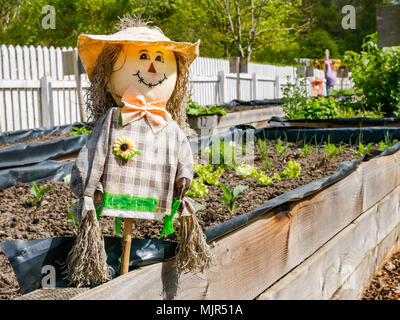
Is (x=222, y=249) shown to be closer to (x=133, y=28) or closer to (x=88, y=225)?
(x=88, y=225)

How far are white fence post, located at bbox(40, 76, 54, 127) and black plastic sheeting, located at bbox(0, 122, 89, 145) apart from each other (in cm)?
152

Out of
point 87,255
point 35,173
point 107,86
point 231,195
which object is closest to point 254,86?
point 35,173

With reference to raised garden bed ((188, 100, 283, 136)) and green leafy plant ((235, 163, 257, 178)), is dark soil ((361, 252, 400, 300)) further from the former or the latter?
raised garden bed ((188, 100, 283, 136))

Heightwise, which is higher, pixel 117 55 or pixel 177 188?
pixel 117 55

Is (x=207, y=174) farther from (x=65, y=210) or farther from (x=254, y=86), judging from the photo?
(x=254, y=86)

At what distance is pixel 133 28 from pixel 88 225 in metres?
0.69

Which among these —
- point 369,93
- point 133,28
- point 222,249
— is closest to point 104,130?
point 133,28

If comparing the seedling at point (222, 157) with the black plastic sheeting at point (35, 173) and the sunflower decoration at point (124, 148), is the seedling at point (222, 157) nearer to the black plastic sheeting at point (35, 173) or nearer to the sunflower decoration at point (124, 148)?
the black plastic sheeting at point (35, 173)

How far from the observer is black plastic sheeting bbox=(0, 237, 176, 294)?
1443mm

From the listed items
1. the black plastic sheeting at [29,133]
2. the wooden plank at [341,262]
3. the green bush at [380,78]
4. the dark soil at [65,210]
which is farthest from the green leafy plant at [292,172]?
the green bush at [380,78]

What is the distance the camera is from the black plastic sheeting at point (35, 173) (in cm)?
343
